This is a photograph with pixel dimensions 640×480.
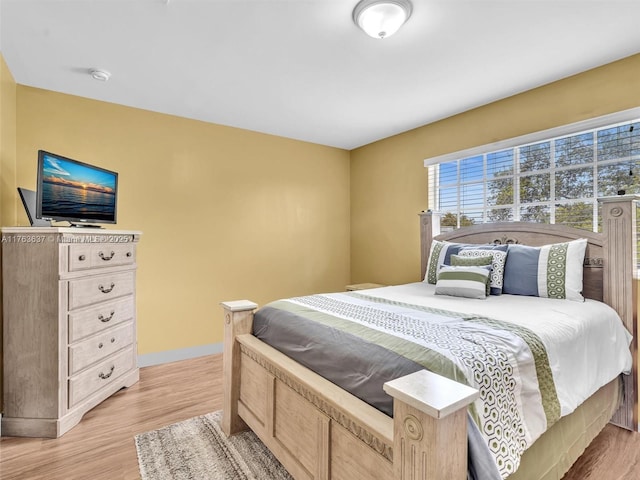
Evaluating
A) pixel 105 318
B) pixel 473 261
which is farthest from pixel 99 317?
pixel 473 261

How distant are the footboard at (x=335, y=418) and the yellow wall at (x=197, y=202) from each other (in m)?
1.53

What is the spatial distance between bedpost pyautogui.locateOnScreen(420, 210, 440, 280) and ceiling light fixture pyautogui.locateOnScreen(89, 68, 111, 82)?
9.88 ft

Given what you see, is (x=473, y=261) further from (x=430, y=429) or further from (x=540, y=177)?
(x=430, y=429)

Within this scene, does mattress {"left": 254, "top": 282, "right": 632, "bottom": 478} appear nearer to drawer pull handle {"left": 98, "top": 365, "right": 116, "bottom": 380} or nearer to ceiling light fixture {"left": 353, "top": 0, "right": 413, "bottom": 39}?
drawer pull handle {"left": 98, "top": 365, "right": 116, "bottom": 380}

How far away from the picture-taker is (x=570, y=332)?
1627 millimetres

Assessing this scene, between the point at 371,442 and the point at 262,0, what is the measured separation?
208 cm

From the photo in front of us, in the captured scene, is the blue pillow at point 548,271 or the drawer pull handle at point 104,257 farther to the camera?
the drawer pull handle at point 104,257

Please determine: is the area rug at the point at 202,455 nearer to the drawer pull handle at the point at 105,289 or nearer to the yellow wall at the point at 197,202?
the drawer pull handle at the point at 105,289

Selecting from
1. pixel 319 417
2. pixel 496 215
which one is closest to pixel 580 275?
pixel 496 215

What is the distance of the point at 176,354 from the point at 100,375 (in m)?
0.96

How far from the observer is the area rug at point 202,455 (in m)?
1.69

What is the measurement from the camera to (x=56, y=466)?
176cm

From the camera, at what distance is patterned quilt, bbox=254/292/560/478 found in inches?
43.8

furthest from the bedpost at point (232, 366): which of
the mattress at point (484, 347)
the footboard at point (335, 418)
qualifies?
the mattress at point (484, 347)
